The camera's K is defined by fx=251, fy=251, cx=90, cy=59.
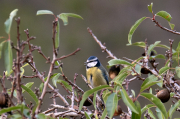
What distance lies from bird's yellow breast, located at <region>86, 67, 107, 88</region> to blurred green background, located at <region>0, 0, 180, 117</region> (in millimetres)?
1414

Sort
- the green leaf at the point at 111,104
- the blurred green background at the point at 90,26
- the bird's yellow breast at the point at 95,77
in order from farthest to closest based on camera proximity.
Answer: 1. the blurred green background at the point at 90,26
2. the bird's yellow breast at the point at 95,77
3. the green leaf at the point at 111,104

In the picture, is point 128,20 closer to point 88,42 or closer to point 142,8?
point 142,8

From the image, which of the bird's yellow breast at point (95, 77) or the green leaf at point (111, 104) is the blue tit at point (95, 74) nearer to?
the bird's yellow breast at point (95, 77)

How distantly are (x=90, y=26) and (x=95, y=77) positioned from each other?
2020 millimetres

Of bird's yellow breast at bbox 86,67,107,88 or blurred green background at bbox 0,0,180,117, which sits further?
blurred green background at bbox 0,0,180,117

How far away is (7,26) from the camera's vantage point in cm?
53

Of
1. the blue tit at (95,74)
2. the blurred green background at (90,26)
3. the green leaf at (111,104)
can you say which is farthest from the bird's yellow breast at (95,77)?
the blurred green background at (90,26)

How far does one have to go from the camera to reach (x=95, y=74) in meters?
1.87

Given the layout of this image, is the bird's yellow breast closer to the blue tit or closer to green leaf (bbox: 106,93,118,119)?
the blue tit

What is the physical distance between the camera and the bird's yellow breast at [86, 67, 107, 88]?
1.86 metres

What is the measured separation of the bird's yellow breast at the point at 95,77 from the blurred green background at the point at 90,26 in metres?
1.41

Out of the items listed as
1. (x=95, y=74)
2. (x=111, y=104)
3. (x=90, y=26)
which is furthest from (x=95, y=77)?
(x=90, y=26)

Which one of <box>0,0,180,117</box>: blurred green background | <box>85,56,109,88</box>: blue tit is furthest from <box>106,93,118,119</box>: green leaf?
<box>0,0,180,117</box>: blurred green background

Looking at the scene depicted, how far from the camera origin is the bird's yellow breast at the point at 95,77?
6.09 feet
